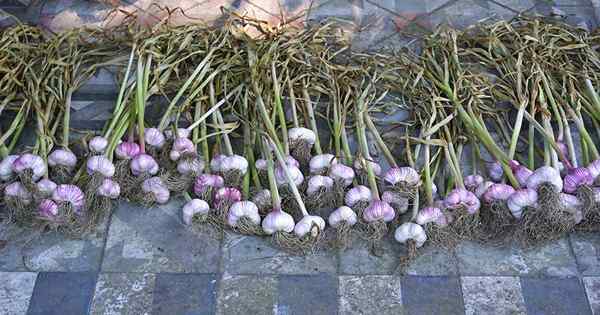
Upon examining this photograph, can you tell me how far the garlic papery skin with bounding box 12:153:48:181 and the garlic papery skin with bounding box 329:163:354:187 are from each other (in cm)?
93

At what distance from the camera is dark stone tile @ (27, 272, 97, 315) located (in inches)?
83.5

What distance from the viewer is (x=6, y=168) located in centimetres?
229

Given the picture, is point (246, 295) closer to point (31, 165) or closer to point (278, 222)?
point (278, 222)

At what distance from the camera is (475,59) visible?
2.84m

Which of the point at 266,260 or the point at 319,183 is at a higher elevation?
the point at 319,183

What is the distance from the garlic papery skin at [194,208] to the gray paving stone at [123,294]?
0.21 metres

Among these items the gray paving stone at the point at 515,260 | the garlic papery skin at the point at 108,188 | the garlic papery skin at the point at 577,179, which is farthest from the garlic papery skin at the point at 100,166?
the garlic papery skin at the point at 577,179

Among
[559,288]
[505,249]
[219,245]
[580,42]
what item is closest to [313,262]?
[219,245]

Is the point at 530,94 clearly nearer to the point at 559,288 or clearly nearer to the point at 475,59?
the point at 475,59

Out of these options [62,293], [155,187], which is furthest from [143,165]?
[62,293]

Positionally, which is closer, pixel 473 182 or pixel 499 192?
pixel 499 192

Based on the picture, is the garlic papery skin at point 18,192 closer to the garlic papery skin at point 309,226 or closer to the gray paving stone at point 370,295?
the garlic papery skin at point 309,226

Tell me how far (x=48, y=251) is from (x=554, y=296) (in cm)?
158

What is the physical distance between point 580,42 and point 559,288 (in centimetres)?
111
